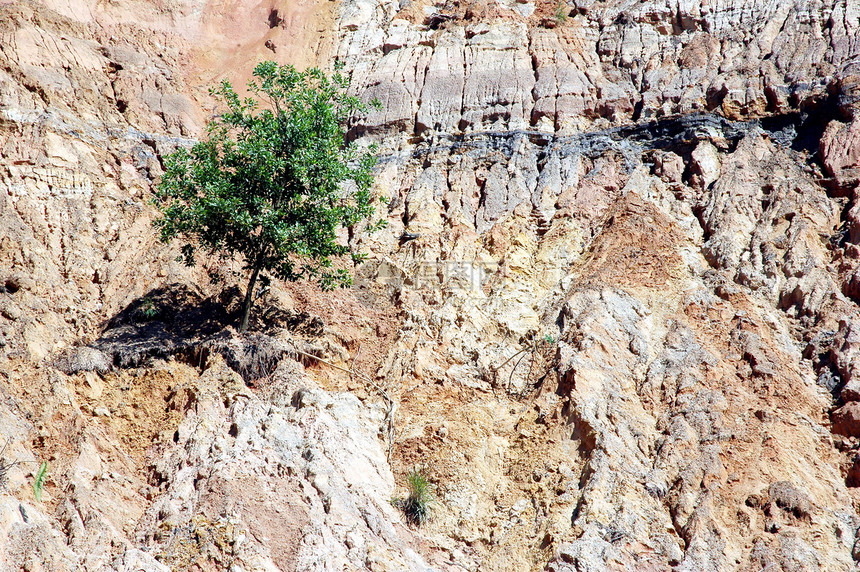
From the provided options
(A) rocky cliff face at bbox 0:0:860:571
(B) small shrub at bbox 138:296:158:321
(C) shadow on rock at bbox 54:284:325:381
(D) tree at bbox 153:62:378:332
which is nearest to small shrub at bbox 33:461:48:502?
(A) rocky cliff face at bbox 0:0:860:571

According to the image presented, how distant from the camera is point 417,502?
11.9m

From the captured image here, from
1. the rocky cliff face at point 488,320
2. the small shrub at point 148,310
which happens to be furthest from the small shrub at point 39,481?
the small shrub at point 148,310

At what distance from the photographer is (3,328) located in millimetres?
12344

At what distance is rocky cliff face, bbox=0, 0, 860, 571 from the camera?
10969 millimetres

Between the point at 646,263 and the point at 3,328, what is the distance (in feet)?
43.0

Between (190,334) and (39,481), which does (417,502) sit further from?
(39,481)

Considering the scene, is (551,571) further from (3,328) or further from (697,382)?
(3,328)

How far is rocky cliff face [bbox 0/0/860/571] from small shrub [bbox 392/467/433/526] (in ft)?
0.64

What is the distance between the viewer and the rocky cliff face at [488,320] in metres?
11.0

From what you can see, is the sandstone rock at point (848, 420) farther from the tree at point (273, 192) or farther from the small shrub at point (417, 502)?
the tree at point (273, 192)

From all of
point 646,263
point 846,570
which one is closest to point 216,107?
point 646,263

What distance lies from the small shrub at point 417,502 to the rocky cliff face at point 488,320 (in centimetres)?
20

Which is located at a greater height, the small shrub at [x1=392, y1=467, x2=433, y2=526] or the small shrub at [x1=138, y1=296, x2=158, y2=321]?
the small shrub at [x1=138, y1=296, x2=158, y2=321]

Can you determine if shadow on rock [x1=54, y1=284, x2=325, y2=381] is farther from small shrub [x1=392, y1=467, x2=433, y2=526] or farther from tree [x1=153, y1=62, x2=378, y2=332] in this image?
small shrub [x1=392, y1=467, x2=433, y2=526]
